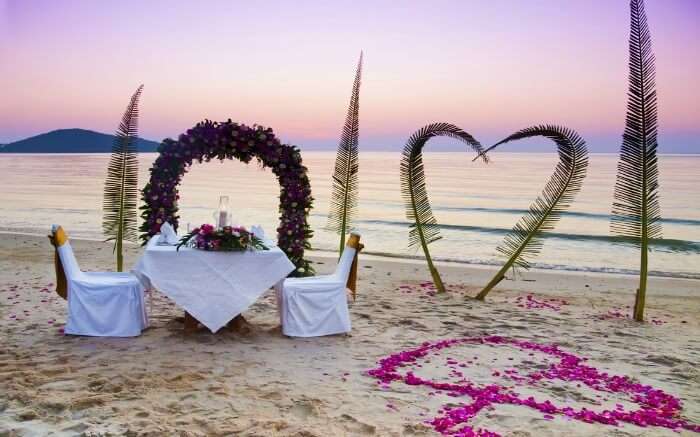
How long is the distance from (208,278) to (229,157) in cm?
205

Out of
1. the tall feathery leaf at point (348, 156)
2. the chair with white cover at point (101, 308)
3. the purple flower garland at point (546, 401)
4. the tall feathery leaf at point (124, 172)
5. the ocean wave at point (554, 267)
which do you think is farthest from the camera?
the ocean wave at point (554, 267)

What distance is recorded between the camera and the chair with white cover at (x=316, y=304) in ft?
20.7

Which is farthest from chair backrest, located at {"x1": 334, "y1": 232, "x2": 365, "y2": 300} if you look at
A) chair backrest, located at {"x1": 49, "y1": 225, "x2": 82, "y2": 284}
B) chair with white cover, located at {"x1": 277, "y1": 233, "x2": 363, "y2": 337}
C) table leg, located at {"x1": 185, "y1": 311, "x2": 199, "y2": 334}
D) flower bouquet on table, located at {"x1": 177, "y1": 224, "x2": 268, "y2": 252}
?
chair backrest, located at {"x1": 49, "y1": 225, "x2": 82, "y2": 284}

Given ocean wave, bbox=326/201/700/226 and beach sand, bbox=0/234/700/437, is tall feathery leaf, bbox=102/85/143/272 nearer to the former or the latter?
beach sand, bbox=0/234/700/437

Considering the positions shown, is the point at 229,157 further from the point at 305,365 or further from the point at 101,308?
the point at 305,365

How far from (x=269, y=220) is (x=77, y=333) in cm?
1601

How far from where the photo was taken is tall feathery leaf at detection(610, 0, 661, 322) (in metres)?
7.50

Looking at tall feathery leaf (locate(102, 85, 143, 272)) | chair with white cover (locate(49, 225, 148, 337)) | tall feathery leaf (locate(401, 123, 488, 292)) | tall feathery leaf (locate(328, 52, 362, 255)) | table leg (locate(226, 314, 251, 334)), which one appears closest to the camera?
chair with white cover (locate(49, 225, 148, 337))

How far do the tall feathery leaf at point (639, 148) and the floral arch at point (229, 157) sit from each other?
12.4 ft

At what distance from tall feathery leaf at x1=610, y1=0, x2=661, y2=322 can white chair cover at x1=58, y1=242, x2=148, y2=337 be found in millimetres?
5536

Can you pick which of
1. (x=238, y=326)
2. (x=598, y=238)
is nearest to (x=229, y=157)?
(x=238, y=326)

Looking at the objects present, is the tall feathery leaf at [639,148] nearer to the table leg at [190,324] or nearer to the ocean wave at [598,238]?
the table leg at [190,324]

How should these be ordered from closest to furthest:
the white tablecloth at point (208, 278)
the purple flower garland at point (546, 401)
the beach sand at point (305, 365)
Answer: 1. the beach sand at point (305, 365)
2. the purple flower garland at point (546, 401)
3. the white tablecloth at point (208, 278)

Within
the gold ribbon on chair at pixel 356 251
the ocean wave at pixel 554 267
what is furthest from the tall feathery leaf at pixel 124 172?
the ocean wave at pixel 554 267
